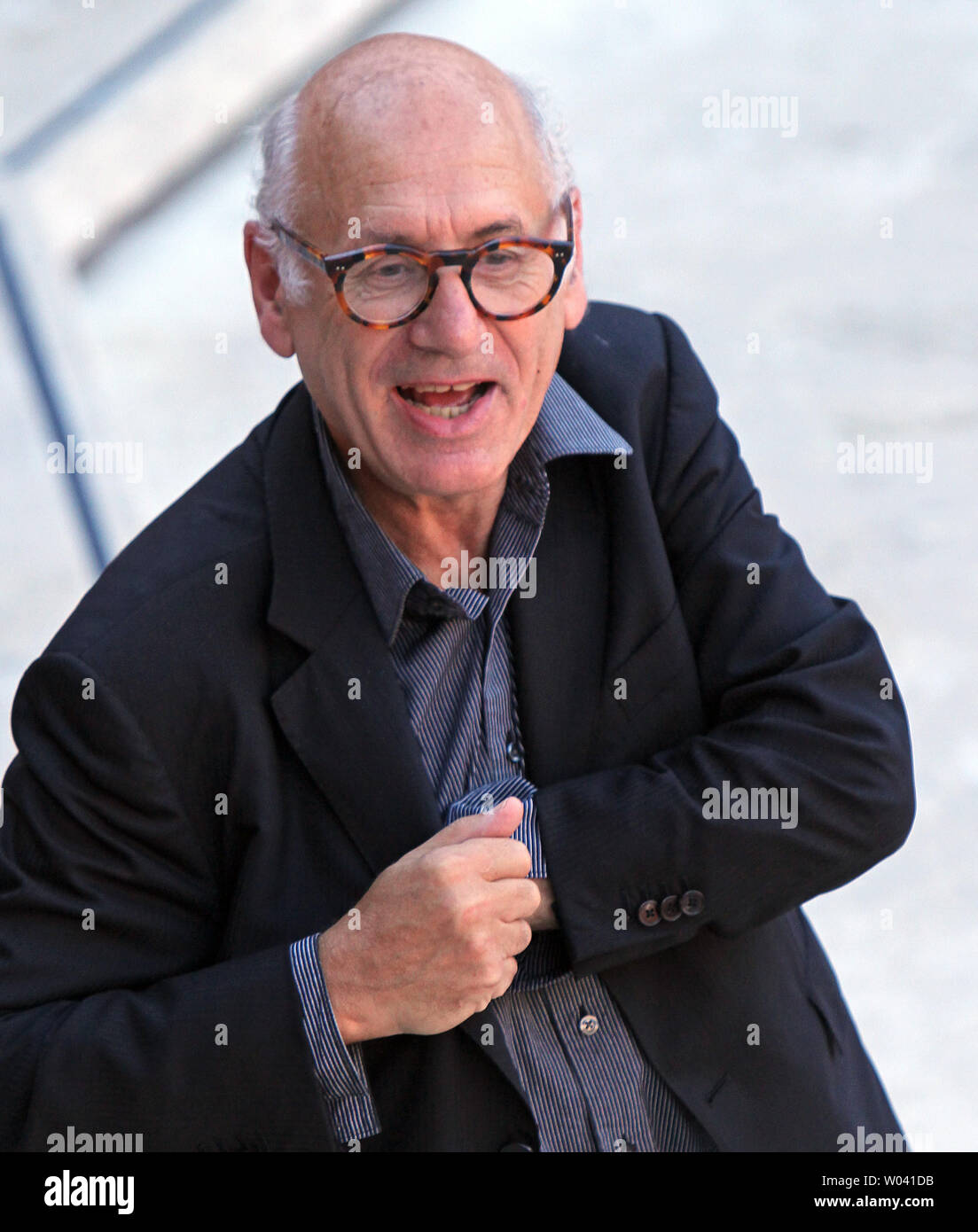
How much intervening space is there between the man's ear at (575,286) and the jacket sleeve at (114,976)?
1.82 ft

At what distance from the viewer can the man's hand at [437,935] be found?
53.3 inches

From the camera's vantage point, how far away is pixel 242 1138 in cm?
141

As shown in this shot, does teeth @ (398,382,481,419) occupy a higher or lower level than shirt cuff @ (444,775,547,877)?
Result: higher

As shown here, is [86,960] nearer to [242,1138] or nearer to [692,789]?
[242,1138]

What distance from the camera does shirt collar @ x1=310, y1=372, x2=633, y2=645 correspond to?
4.99 feet

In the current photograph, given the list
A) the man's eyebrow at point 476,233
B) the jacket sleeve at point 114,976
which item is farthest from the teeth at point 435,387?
the jacket sleeve at point 114,976

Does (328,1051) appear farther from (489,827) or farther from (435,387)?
(435,387)

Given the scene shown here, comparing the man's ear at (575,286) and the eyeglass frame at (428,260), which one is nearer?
the eyeglass frame at (428,260)

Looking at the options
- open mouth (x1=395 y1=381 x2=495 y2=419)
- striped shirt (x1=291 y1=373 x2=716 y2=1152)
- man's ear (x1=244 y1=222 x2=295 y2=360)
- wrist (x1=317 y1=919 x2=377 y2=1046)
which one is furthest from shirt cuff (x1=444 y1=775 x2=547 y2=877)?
man's ear (x1=244 y1=222 x2=295 y2=360)

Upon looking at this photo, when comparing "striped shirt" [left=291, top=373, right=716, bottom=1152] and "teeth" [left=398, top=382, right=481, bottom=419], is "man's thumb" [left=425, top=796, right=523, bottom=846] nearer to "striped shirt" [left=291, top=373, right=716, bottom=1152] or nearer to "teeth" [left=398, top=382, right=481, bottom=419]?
"striped shirt" [left=291, top=373, right=716, bottom=1152]

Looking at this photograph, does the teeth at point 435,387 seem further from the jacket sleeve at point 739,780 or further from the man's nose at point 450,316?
the jacket sleeve at point 739,780

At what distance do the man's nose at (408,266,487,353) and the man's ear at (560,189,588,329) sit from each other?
146 mm

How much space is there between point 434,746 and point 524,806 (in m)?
0.11

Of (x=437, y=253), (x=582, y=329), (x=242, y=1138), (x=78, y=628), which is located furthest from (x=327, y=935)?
(x=582, y=329)
